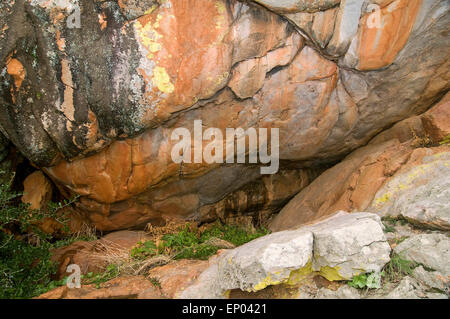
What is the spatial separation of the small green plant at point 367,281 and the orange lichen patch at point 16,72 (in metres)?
3.91

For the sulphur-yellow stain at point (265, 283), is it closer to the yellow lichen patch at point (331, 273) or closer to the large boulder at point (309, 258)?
the large boulder at point (309, 258)

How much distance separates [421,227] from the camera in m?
3.42

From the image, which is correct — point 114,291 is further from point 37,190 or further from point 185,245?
point 37,190

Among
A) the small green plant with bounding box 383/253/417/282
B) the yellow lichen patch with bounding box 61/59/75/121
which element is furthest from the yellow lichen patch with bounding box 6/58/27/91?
the small green plant with bounding box 383/253/417/282

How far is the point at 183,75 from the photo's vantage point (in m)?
4.27

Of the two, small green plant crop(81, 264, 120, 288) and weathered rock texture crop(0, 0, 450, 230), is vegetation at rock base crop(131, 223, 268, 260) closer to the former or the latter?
small green plant crop(81, 264, 120, 288)

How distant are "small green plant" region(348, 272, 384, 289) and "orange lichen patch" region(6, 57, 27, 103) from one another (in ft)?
12.8

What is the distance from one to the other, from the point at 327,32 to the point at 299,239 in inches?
103

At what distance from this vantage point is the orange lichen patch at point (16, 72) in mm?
3977

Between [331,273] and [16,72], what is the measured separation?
381 centimetres

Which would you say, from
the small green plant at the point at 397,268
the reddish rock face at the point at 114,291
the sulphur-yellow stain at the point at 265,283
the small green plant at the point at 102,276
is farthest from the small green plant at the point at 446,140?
the small green plant at the point at 102,276

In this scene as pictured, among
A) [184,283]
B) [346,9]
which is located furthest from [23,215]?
[346,9]

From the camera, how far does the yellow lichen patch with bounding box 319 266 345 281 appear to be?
302cm

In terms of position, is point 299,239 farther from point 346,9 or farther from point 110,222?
point 110,222
